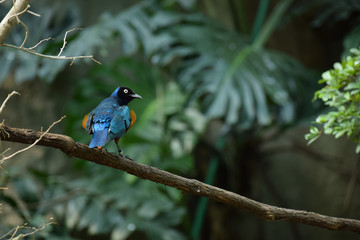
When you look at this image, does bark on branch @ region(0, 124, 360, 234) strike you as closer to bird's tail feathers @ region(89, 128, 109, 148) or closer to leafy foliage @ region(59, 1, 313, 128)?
bird's tail feathers @ region(89, 128, 109, 148)

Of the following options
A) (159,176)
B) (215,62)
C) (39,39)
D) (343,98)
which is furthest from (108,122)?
(39,39)

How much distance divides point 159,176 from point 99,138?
0.72 feet

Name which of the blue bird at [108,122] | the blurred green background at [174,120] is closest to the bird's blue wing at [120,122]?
the blue bird at [108,122]

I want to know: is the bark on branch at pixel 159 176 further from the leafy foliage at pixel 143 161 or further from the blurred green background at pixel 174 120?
the leafy foliage at pixel 143 161

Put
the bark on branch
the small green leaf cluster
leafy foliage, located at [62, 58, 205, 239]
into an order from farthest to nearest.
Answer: leafy foliage, located at [62, 58, 205, 239] < the small green leaf cluster < the bark on branch

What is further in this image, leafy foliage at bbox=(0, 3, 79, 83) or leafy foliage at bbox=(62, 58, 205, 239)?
leafy foliage at bbox=(0, 3, 79, 83)

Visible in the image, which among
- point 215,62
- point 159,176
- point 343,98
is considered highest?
point 215,62

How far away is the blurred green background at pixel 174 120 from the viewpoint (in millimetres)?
3223

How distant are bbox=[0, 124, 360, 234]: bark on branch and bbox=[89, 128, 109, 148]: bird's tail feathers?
1.0 inches

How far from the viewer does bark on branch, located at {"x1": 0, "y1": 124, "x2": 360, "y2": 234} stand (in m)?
1.29

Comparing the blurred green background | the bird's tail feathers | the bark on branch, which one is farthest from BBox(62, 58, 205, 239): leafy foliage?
the bird's tail feathers

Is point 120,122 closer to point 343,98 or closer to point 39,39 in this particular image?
point 343,98

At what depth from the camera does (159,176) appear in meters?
1.49

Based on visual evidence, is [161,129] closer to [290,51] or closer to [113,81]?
[113,81]
